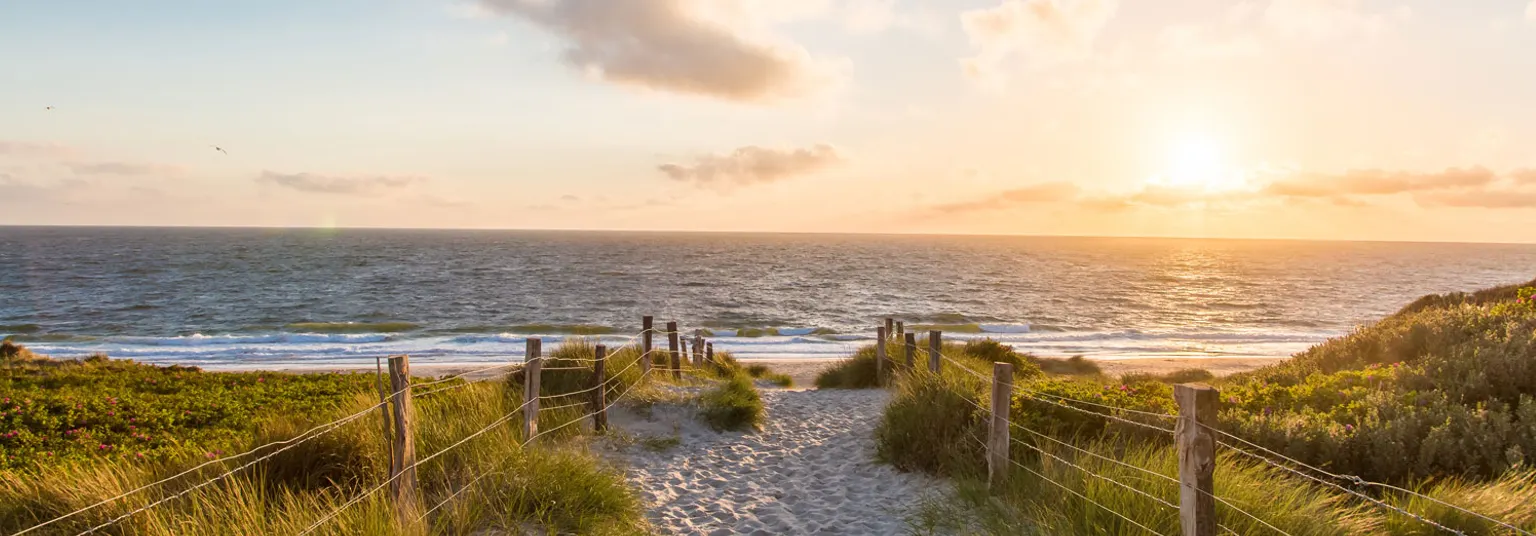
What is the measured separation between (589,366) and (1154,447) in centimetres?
770

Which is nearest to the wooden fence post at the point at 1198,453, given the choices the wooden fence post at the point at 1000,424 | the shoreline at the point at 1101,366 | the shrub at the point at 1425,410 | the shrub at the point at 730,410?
the wooden fence post at the point at 1000,424

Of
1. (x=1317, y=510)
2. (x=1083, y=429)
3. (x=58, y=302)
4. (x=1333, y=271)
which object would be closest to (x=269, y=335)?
(x=58, y=302)

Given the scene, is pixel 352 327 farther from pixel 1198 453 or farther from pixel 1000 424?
pixel 1198 453

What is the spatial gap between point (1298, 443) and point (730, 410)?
279 inches

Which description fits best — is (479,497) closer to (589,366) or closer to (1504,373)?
(589,366)

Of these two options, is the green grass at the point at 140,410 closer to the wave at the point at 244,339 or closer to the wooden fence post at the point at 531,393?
the wooden fence post at the point at 531,393

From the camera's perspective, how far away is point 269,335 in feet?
121

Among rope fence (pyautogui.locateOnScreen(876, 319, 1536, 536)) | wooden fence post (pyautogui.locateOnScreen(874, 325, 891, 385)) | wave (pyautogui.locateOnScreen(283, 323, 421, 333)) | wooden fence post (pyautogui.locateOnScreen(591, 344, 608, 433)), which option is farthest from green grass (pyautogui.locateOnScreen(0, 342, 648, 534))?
wave (pyautogui.locateOnScreen(283, 323, 421, 333))

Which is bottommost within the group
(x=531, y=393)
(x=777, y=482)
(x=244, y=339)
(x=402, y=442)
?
(x=244, y=339)

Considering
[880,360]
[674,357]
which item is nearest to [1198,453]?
[674,357]

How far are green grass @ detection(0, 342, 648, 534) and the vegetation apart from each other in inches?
127

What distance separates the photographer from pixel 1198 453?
14.2 ft

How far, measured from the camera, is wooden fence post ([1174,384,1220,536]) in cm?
430

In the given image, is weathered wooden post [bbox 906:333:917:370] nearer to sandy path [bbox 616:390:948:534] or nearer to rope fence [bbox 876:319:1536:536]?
sandy path [bbox 616:390:948:534]
